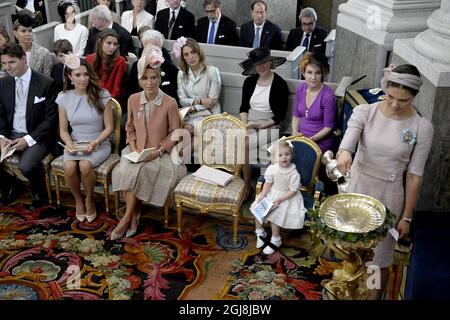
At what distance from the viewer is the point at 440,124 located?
3.85m

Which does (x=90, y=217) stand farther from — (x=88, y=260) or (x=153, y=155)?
(x=153, y=155)

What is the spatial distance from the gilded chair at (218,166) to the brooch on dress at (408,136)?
1851 mm

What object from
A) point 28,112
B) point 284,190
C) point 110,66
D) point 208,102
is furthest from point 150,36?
point 284,190

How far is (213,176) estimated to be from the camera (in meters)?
4.95

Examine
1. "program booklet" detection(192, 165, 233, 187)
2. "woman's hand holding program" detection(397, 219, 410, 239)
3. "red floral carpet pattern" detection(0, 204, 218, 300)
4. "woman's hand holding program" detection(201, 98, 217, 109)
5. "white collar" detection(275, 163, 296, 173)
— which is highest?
"woman's hand holding program" detection(201, 98, 217, 109)

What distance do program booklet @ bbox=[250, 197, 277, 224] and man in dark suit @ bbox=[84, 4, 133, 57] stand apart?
10.4 feet

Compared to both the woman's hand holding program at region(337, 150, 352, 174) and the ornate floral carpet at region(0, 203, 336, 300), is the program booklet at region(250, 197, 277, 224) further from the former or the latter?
the woman's hand holding program at region(337, 150, 352, 174)

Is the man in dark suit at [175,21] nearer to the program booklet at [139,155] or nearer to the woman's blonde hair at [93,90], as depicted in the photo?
the woman's blonde hair at [93,90]

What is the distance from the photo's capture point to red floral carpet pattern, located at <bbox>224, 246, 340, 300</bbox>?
13.7ft

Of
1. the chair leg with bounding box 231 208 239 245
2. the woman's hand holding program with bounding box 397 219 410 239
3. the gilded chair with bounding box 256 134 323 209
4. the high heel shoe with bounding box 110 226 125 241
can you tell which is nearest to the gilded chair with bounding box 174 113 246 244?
the chair leg with bounding box 231 208 239 245

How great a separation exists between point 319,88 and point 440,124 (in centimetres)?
146

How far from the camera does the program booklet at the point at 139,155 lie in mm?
4977
